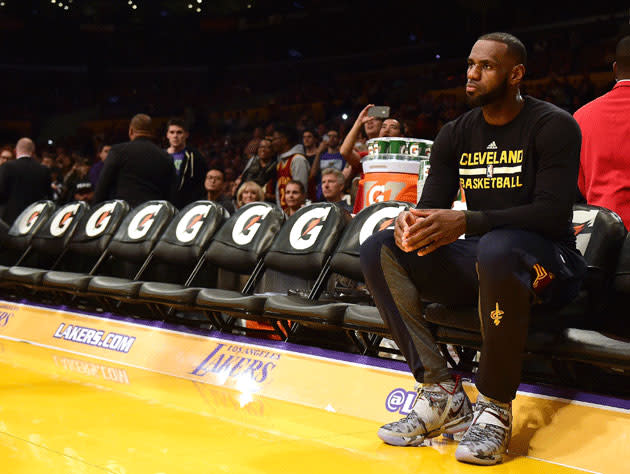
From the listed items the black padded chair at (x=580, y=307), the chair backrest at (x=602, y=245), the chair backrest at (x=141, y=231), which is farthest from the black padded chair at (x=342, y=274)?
the chair backrest at (x=141, y=231)

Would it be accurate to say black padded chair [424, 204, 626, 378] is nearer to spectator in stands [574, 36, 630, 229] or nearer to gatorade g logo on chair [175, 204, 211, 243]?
spectator in stands [574, 36, 630, 229]

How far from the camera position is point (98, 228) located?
196 inches

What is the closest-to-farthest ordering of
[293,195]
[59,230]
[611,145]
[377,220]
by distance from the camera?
[611,145]
[377,220]
[59,230]
[293,195]

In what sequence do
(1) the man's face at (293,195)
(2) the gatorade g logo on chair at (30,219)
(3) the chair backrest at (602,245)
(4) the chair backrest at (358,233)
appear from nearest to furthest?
(3) the chair backrest at (602,245), (4) the chair backrest at (358,233), (1) the man's face at (293,195), (2) the gatorade g logo on chair at (30,219)

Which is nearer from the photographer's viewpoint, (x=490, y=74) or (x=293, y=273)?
(x=490, y=74)

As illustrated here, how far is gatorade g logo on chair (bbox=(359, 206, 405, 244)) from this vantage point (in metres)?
3.45

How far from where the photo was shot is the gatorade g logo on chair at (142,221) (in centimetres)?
462

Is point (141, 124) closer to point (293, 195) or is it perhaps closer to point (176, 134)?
point (176, 134)

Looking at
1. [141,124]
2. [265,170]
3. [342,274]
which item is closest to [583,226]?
[342,274]

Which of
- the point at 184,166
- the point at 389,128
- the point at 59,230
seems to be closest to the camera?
the point at 389,128

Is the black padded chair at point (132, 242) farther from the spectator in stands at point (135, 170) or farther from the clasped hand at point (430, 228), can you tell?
the clasped hand at point (430, 228)

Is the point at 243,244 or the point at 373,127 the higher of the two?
the point at 373,127

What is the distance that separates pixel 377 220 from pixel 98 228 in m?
2.27

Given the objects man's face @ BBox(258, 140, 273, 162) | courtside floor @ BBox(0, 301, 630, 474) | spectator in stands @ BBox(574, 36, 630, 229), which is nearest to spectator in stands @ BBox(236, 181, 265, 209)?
man's face @ BBox(258, 140, 273, 162)
